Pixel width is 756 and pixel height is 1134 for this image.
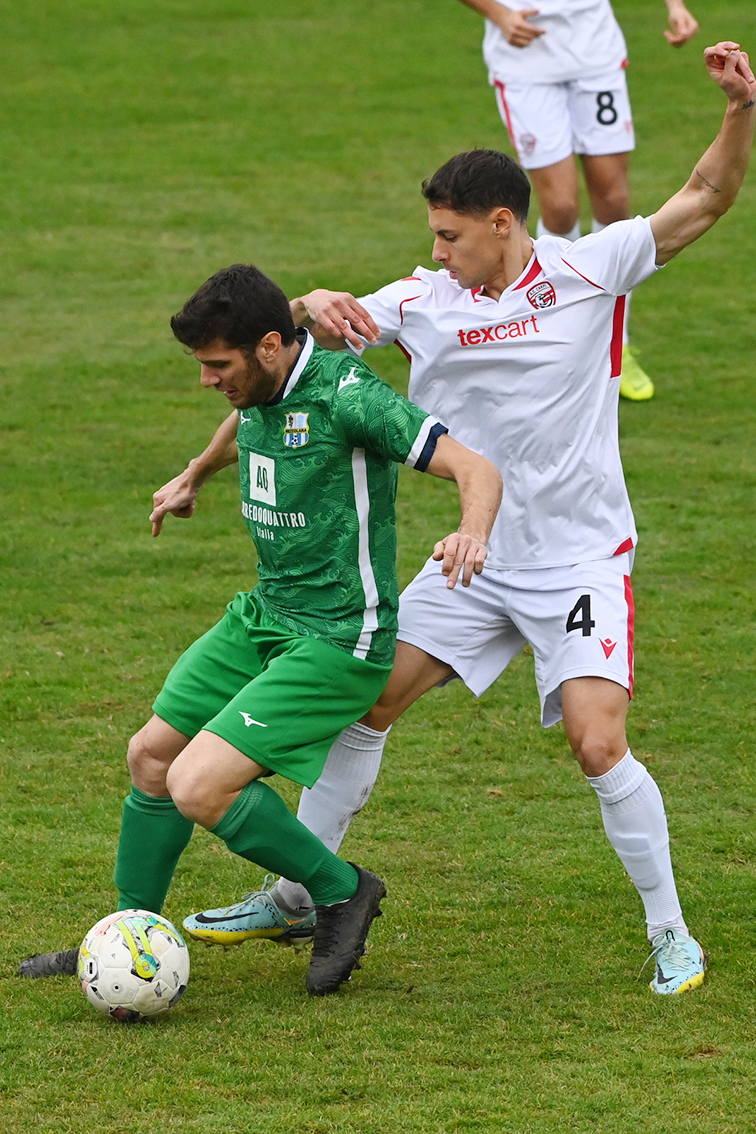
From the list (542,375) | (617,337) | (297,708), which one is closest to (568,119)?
(617,337)

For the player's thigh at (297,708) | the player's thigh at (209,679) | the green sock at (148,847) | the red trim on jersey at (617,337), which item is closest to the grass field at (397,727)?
the green sock at (148,847)

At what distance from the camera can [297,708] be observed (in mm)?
4223

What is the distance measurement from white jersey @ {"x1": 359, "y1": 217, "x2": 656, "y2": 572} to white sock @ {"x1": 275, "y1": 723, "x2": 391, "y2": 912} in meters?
0.63

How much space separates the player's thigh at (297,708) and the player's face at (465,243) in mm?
1075

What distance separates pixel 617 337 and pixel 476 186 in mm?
621

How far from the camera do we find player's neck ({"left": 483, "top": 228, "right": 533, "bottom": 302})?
455cm

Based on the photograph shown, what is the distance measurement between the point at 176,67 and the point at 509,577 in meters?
13.1

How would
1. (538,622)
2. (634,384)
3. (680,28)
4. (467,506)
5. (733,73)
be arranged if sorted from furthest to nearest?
(634,384) → (680,28) → (538,622) → (733,73) → (467,506)

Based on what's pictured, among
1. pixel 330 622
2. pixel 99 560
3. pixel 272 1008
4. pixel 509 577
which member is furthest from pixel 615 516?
pixel 99 560

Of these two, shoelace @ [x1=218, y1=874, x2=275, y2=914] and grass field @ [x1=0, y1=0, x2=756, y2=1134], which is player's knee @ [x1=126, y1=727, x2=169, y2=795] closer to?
shoelace @ [x1=218, y1=874, x2=275, y2=914]

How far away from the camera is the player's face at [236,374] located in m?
4.17

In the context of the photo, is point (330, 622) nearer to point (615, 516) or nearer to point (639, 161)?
point (615, 516)

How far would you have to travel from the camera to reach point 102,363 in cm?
1041

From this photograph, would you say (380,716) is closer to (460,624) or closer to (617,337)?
(460,624)
